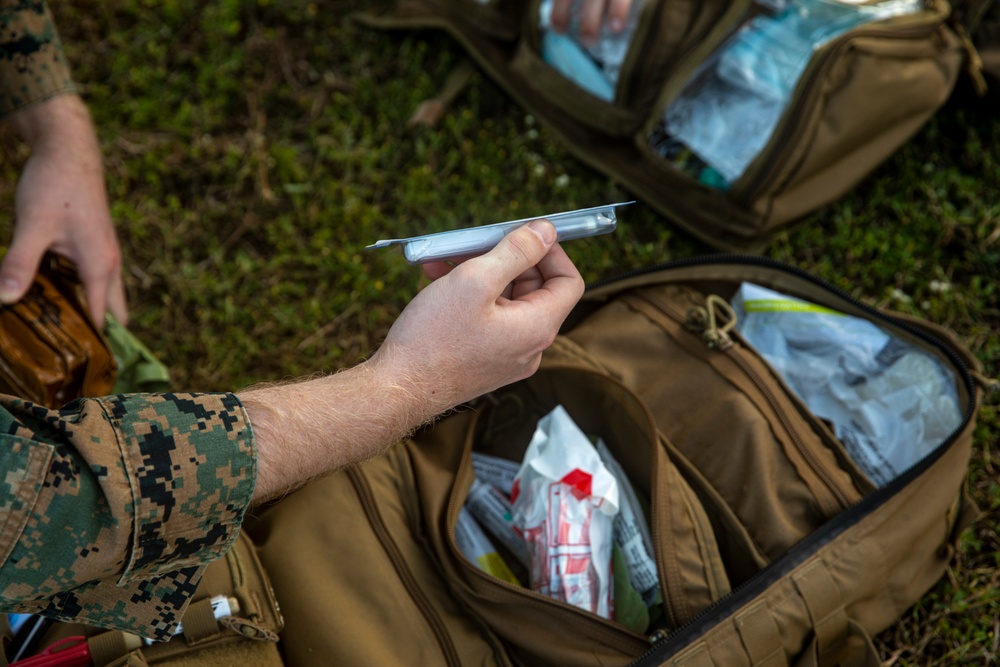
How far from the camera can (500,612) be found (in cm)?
145

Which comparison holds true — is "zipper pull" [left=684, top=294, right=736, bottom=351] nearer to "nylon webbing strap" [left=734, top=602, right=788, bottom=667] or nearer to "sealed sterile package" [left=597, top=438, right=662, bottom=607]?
"sealed sterile package" [left=597, top=438, right=662, bottom=607]

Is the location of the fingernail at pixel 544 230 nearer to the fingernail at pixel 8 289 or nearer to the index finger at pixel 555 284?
the index finger at pixel 555 284

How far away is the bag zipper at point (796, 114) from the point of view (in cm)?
203

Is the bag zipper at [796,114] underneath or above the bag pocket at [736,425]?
above

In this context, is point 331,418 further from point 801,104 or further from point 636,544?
point 801,104

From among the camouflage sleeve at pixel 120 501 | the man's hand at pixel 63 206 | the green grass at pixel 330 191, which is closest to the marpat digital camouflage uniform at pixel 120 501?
→ the camouflage sleeve at pixel 120 501

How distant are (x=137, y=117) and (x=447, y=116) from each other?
1.05 m

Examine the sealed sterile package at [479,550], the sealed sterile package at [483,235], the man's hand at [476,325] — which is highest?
the sealed sterile package at [483,235]

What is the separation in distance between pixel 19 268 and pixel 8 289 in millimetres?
56

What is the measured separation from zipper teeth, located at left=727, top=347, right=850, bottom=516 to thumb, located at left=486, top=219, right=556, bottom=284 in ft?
2.08

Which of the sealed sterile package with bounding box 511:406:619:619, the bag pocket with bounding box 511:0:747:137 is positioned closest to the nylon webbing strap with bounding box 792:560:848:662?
the sealed sterile package with bounding box 511:406:619:619

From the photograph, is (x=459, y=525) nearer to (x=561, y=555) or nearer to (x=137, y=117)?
(x=561, y=555)

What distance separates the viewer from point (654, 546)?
147 centimetres

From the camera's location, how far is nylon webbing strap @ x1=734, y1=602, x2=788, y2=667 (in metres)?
1.42
